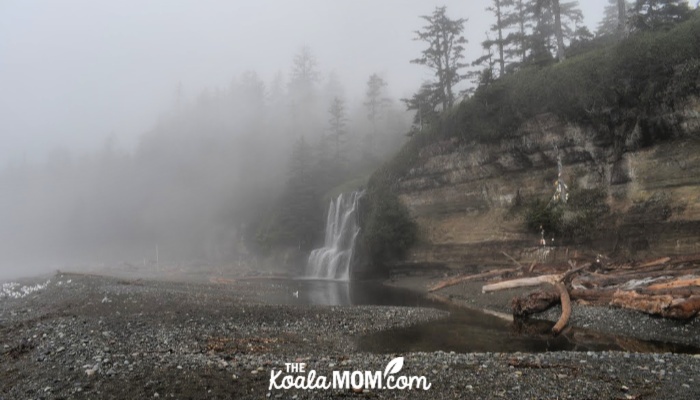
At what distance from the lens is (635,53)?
25438 millimetres

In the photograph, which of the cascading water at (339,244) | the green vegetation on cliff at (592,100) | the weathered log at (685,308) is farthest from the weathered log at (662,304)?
the cascading water at (339,244)

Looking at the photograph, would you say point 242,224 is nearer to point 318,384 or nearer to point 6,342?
point 6,342

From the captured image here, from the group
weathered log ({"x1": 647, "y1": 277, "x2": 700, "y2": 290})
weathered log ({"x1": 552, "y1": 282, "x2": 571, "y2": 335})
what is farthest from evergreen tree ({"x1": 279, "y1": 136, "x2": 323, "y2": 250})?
weathered log ({"x1": 647, "y1": 277, "x2": 700, "y2": 290})

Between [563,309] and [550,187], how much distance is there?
1506cm

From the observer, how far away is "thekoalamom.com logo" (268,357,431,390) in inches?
324

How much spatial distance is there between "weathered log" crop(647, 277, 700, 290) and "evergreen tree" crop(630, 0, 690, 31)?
19443mm

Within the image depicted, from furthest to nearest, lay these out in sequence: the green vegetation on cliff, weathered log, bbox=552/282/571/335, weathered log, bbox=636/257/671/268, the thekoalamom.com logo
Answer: the green vegetation on cliff
weathered log, bbox=636/257/671/268
weathered log, bbox=552/282/571/335
the thekoalamom.com logo

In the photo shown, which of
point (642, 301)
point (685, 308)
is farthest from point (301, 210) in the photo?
point (685, 308)

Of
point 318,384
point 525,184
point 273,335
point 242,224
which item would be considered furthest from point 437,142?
point 242,224

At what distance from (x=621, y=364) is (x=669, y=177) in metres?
18.5

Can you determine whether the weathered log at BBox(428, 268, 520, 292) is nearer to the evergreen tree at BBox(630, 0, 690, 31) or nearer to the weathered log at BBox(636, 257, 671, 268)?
the weathered log at BBox(636, 257, 671, 268)

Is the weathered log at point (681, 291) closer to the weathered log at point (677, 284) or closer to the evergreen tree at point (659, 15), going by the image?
the weathered log at point (677, 284)

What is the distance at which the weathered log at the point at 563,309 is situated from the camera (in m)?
15.1

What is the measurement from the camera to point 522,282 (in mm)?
22531
